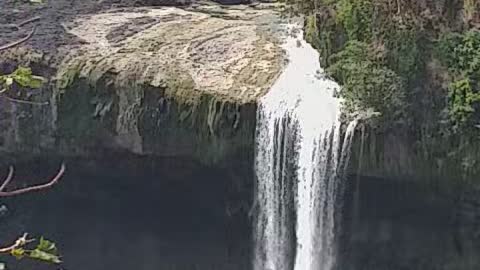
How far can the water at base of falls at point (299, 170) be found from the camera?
32.7ft

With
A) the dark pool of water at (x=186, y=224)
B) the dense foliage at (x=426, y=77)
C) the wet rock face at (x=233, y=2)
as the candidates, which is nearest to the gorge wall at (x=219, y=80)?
the dense foliage at (x=426, y=77)

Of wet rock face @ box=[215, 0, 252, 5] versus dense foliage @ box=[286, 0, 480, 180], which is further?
wet rock face @ box=[215, 0, 252, 5]

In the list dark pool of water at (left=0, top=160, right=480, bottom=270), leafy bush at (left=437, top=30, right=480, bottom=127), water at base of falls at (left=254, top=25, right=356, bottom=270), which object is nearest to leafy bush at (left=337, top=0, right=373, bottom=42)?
water at base of falls at (left=254, top=25, right=356, bottom=270)

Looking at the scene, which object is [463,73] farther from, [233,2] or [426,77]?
[233,2]

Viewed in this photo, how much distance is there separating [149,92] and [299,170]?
6.68 ft

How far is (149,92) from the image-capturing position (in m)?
10.9

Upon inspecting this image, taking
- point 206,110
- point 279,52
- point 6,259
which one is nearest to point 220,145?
point 206,110

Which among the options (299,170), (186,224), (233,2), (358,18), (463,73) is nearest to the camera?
(463,73)

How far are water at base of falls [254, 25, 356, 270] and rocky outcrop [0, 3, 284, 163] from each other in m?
0.26

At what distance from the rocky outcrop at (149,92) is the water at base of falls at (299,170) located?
255 mm

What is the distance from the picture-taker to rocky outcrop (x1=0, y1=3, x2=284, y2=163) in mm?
10664

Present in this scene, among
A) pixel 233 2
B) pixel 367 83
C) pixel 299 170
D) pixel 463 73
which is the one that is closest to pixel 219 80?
pixel 299 170

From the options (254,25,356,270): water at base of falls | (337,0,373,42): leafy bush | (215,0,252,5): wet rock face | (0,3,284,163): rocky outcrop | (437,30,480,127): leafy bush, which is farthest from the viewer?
(215,0,252,5): wet rock face

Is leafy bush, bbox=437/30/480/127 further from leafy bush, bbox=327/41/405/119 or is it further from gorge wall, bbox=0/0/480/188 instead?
leafy bush, bbox=327/41/405/119
